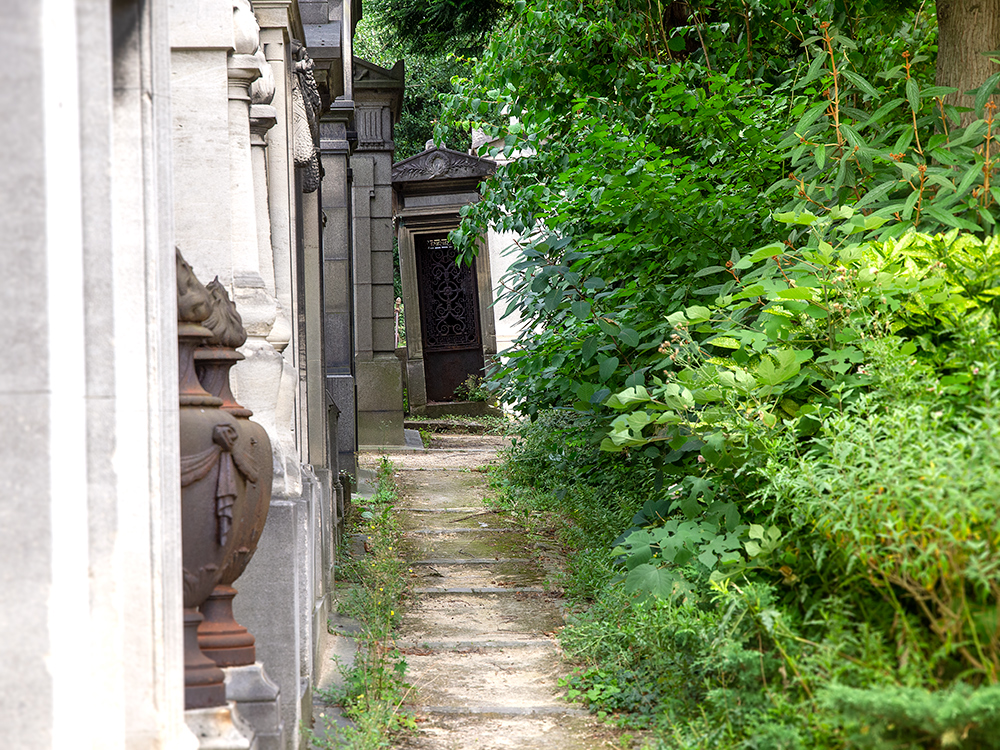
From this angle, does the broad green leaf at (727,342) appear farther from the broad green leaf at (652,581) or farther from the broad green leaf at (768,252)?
the broad green leaf at (652,581)

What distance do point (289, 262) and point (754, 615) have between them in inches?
123

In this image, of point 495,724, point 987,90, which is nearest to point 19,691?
point 495,724

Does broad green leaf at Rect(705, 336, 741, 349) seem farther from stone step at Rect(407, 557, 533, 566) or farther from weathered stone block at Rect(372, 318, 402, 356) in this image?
weathered stone block at Rect(372, 318, 402, 356)

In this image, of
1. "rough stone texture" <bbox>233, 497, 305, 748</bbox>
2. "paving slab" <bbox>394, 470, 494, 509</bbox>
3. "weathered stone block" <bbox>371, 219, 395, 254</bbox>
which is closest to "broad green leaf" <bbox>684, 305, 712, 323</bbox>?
"rough stone texture" <bbox>233, 497, 305, 748</bbox>

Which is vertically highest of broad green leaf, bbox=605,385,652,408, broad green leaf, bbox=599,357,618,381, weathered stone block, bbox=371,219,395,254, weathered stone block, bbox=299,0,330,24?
weathered stone block, bbox=299,0,330,24

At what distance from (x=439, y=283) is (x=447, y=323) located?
76cm

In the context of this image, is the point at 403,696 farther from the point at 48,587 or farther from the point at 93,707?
the point at 48,587

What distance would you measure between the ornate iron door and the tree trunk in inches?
552

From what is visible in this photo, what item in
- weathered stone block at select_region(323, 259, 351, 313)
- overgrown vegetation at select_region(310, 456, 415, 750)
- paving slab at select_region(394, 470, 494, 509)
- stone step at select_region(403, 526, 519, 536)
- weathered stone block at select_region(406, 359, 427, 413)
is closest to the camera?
overgrown vegetation at select_region(310, 456, 415, 750)

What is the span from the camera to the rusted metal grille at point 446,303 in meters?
18.1

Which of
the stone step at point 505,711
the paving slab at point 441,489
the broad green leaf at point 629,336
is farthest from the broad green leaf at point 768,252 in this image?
the paving slab at point 441,489

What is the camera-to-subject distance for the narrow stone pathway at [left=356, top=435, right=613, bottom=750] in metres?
4.32

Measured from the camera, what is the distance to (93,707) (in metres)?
1.91

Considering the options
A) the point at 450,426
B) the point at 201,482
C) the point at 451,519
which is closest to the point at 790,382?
the point at 201,482
